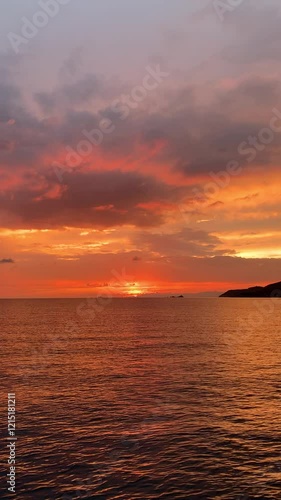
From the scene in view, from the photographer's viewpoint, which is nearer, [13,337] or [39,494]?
[39,494]

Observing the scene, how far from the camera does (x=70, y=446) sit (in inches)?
1329

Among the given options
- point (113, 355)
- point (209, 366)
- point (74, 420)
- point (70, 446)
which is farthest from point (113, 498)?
point (113, 355)

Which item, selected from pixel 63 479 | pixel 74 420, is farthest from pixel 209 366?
pixel 63 479

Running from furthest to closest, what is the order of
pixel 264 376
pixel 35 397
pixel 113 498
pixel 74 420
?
pixel 264 376
pixel 35 397
pixel 74 420
pixel 113 498

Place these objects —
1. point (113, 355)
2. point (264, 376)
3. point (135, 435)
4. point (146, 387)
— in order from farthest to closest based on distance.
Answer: point (113, 355) < point (264, 376) < point (146, 387) < point (135, 435)

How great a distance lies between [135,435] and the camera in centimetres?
3638

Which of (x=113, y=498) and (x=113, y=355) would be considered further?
(x=113, y=355)

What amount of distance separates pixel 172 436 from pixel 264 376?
96.7 feet

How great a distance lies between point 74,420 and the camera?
1586 inches

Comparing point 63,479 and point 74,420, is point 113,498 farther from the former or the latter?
point 74,420

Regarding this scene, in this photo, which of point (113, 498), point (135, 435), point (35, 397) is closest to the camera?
point (113, 498)

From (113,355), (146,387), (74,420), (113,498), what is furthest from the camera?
(113,355)

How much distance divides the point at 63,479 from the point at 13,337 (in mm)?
95779

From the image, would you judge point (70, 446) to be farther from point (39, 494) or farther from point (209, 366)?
point (209, 366)
